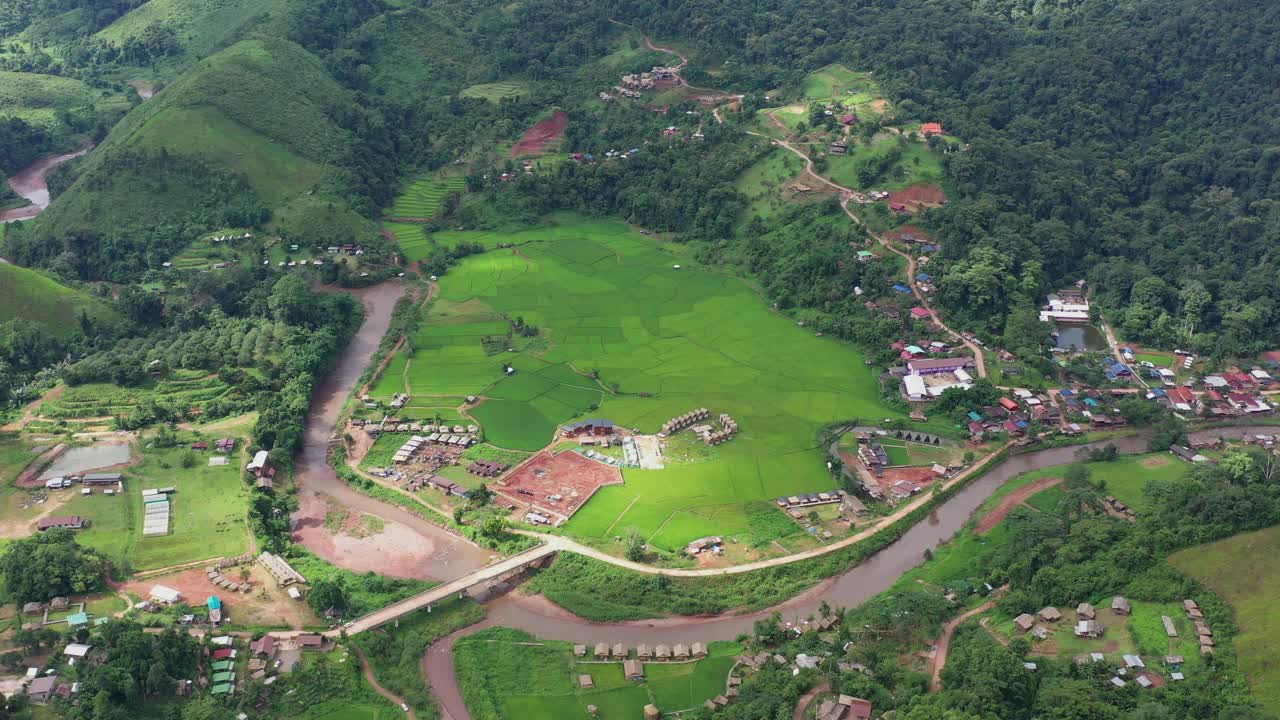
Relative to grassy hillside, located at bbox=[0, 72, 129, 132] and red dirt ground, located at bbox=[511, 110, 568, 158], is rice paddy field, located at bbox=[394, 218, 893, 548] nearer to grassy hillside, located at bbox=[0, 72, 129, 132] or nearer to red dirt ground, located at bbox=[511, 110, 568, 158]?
red dirt ground, located at bbox=[511, 110, 568, 158]

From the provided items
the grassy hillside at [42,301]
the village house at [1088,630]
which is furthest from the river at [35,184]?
the village house at [1088,630]

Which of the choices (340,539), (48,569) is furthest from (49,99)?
(340,539)

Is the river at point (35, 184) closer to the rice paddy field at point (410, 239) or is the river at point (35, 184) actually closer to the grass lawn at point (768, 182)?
the rice paddy field at point (410, 239)

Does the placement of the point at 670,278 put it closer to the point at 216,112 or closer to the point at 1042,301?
the point at 1042,301

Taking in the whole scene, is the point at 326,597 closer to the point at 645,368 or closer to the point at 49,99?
the point at 645,368

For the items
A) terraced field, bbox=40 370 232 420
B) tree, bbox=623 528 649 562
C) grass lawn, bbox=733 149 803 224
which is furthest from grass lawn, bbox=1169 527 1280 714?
terraced field, bbox=40 370 232 420
